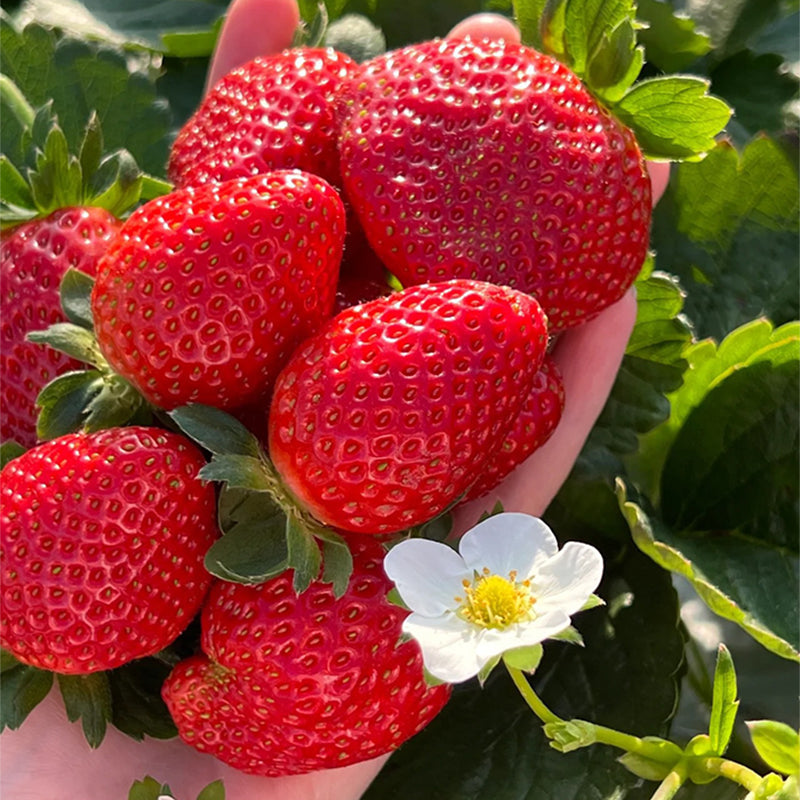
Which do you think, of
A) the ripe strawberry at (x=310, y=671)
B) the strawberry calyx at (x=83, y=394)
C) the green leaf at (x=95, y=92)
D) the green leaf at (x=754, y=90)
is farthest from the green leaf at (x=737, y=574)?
the green leaf at (x=95, y=92)

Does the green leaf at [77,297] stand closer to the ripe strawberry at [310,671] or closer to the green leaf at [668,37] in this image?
the ripe strawberry at [310,671]

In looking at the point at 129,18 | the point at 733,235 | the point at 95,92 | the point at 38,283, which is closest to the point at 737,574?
the point at 733,235

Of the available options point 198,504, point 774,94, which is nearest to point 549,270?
point 198,504

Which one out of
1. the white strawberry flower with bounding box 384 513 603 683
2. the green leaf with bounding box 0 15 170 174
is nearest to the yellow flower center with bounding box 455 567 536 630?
the white strawberry flower with bounding box 384 513 603 683

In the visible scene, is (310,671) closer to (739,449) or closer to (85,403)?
(85,403)

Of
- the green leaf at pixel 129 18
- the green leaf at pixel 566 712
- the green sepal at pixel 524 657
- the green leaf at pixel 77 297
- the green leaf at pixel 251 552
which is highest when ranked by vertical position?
the green leaf at pixel 129 18

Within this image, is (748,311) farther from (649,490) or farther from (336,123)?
(336,123)

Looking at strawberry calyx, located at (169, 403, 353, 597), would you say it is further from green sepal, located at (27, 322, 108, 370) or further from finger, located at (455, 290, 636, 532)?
finger, located at (455, 290, 636, 532)
